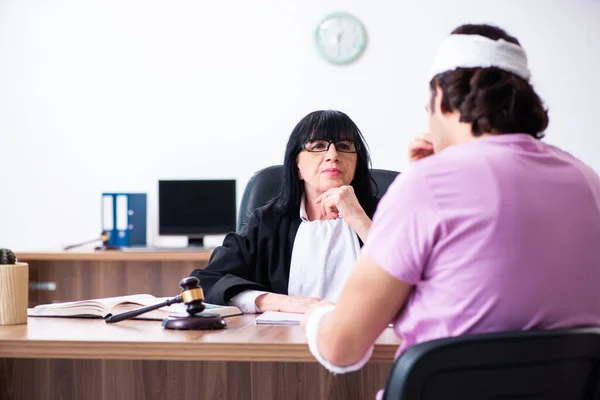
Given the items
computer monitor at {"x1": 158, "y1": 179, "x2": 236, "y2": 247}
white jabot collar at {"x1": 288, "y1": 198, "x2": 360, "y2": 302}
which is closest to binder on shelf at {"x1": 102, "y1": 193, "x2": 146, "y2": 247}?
computer monitor at {"x1": 158, "y1": 179, "x2": 236, "y2": 247}

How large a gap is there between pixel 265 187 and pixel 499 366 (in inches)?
66.9

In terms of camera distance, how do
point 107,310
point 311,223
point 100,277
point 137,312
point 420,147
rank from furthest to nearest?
point 100,277
point 311,223
point 107,310
point 137,312
point 420,147

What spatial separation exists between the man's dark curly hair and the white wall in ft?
12.0

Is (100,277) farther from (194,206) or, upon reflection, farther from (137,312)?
(137,312)

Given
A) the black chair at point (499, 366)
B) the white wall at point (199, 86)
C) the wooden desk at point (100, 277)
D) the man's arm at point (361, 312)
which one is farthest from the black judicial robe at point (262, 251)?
the white wall at point (199, 86)

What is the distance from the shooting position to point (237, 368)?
1944mm

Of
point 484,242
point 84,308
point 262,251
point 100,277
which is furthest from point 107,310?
point 100,277

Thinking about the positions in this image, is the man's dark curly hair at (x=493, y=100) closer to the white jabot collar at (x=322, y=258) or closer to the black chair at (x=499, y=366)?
the black chair at (x=499, y=366)

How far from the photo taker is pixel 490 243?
1.05 metres

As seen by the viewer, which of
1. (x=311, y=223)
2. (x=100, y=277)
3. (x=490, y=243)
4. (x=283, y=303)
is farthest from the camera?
(x=100, y=277)

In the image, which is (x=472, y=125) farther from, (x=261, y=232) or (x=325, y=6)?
(x=325, y=6)

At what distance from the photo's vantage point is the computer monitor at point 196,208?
15.4 feet

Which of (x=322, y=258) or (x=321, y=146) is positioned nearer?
(x=322, y=258)

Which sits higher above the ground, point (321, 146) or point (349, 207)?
point (321, 146)
